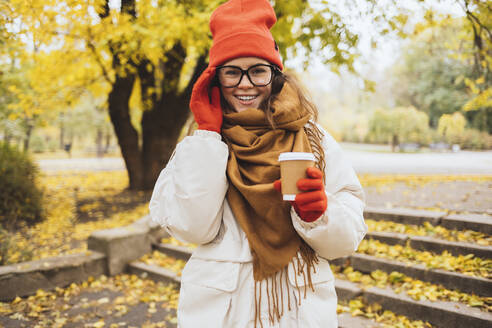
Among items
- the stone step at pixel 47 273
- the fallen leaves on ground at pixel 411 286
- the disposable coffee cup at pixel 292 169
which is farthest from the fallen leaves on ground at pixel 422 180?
the disposable coffee cup at pixel 292 169

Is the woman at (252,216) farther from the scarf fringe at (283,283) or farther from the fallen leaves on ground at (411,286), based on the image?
the fallen leaves on ground at (411,286)

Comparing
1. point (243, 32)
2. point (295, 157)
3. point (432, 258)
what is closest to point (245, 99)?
point (243, 32)

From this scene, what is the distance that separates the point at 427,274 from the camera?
131 inches

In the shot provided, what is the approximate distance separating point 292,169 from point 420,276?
305cm

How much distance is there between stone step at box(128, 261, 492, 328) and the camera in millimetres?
2726

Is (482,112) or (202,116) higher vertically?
(482,112)

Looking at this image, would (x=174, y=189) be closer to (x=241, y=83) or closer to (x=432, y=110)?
(x=241, y=83)

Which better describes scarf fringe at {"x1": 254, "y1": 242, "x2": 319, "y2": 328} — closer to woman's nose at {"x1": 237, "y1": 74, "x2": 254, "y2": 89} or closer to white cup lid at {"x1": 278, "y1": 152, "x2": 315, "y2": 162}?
white cup lid at {"x1": 278, "y1": 152, "x2": 315, "y2": 162}

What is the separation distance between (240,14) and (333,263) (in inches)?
124

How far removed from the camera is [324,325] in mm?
1301

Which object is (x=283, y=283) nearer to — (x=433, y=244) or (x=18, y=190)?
(x=433, y=244)

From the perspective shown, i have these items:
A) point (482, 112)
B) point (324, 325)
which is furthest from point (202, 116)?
point (482, 112)

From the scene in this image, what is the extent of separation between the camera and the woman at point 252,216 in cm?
129

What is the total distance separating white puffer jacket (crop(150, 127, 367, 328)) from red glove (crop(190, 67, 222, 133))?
0.05m
